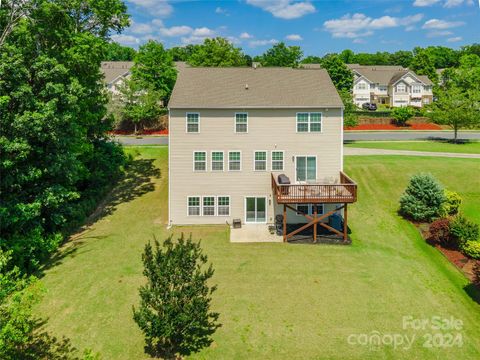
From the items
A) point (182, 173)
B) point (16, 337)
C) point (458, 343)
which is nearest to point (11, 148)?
point (182, 173)

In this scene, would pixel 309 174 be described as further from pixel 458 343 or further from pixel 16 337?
pixel 16 337

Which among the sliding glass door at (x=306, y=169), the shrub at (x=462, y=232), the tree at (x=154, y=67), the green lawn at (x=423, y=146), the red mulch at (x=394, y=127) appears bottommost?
the shrub at (x=462, y=232)

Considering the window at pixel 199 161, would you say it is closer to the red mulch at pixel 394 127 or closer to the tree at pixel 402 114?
the red mulch at pixel 394 127

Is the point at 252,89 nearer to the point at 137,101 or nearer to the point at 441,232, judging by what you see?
the point at 441,232

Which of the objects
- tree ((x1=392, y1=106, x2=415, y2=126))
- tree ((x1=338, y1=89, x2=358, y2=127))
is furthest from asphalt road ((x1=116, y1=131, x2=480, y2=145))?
tree ((x1=392, y1=106, x2=415, y2=126))

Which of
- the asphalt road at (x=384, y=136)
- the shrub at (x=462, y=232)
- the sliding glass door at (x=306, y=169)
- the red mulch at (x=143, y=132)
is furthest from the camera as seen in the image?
the red mulch at (x=143, y=132)

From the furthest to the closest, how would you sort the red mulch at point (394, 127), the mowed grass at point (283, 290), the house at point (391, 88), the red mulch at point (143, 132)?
the house at point (391, 88), the red mulch at point (394, 127), the red mulch at point (143, 132), the mowed grass at point (283, 290)

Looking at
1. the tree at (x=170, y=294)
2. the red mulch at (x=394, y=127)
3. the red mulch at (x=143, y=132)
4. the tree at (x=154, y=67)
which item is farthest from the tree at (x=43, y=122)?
the red mulch at (x=394, y=127)
